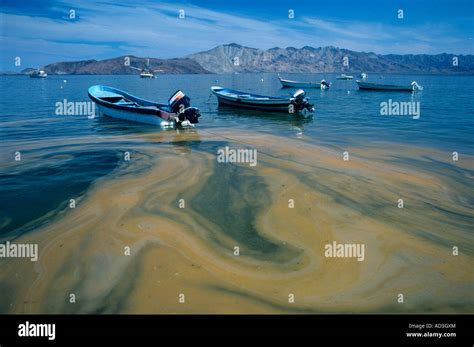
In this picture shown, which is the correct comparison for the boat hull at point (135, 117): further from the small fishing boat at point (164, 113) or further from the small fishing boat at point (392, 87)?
the small fishing boat at point (392, 87)

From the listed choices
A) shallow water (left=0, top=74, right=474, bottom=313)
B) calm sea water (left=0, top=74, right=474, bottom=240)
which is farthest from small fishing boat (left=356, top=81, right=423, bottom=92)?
shallow water (left=0, top=74, right=474, bottom=313)

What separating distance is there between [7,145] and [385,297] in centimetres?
1977

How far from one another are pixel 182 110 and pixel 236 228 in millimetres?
16149

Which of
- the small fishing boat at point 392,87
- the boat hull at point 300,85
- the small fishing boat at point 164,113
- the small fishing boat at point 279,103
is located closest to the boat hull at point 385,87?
the small fishing boat at point 392,87

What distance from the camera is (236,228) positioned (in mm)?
8992

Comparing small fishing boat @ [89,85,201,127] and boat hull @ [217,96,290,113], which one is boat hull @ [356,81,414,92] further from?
small fishing boat @ [89,85,201,127]

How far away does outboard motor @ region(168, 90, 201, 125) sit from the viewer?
927 inches

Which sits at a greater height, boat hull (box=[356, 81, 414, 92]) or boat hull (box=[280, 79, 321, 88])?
boat hull (box=[280, 79, 321, 88])

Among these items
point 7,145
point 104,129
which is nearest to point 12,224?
point 7,145

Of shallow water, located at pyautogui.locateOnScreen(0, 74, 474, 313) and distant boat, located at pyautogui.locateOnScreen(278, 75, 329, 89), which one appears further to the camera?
distant boat, located at pyautogui.locateOnScreen(278, 75, 329, 89)

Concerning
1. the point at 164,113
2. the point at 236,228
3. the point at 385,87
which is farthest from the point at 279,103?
the point at 385,87

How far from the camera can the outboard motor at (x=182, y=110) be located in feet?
77.3

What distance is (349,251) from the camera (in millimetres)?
7918

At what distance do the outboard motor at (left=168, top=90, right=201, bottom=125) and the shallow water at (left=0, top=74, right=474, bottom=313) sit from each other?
6.12 m
